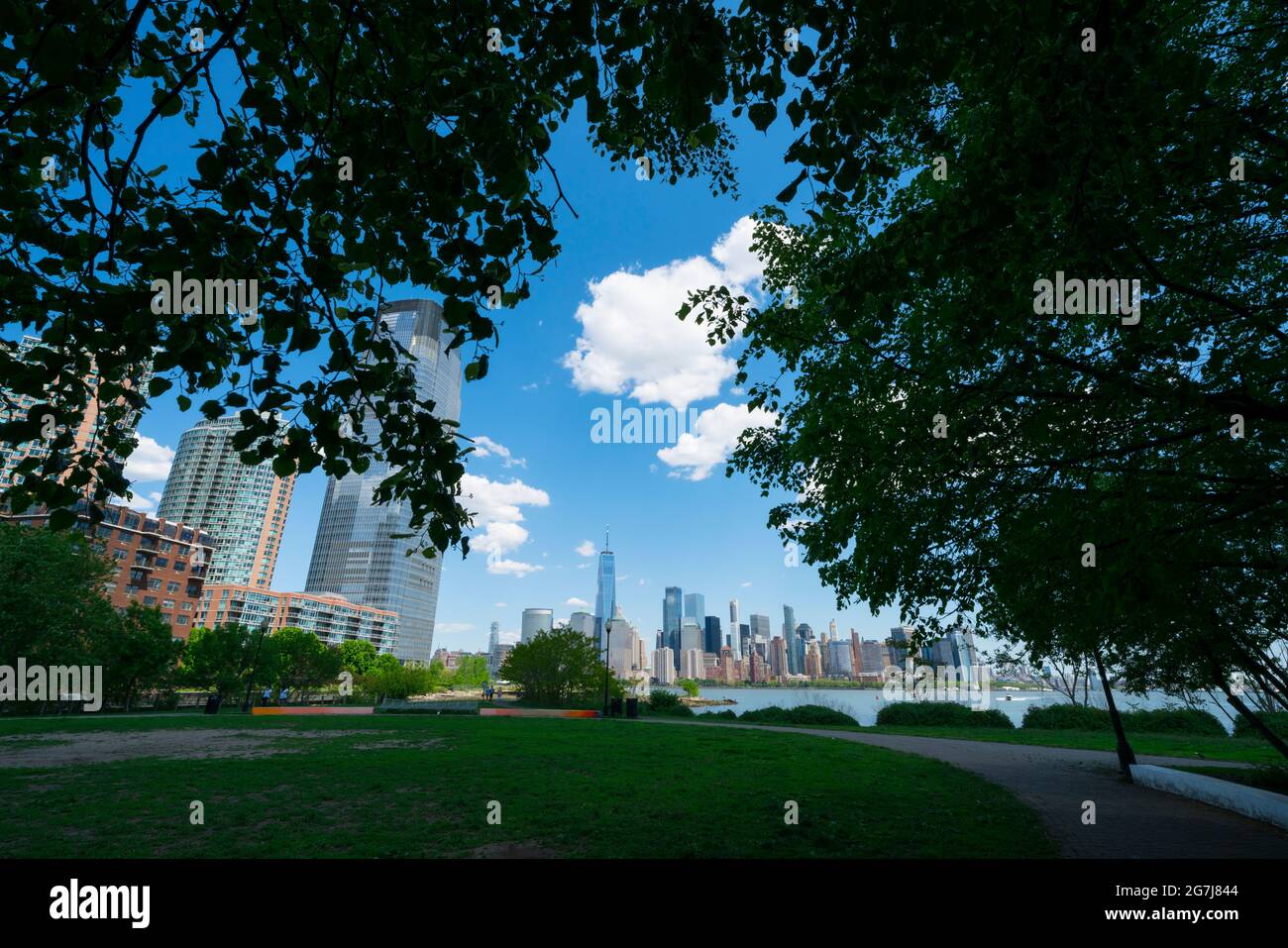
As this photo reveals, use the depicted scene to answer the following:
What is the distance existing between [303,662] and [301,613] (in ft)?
280

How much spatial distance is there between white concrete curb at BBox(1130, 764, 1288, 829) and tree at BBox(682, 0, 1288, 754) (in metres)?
2.51

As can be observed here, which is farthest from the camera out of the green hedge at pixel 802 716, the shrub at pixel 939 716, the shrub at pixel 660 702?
the shrub at pixel 660 702

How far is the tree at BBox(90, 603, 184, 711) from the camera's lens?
33562mm

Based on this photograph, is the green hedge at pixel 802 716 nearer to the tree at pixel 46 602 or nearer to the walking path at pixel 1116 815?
the walking path at pixel 1116 815

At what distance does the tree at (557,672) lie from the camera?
3975 cm

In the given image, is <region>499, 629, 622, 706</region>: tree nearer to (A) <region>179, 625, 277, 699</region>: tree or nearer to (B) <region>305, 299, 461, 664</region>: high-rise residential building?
(A) <region>179, 625, 277, 699</region>: tree

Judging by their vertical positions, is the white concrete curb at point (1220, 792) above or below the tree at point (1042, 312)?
below

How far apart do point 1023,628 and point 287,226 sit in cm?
951

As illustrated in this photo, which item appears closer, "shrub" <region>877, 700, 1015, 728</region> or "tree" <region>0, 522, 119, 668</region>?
"shrub" <region>877, 700, 1015, 728</region>

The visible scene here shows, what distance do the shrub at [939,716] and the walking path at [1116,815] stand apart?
12048 millimetres

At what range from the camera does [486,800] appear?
9.19 m

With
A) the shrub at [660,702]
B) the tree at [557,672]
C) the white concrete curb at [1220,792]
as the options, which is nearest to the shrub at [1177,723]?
the white concrete curb at [1220,792]

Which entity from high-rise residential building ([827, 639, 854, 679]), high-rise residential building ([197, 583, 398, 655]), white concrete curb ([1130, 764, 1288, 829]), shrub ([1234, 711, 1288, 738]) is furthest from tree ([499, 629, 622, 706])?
high-rise residential building ([827, 639, 854, 679])

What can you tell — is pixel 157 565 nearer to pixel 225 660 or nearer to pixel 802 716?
pixel 225 660
